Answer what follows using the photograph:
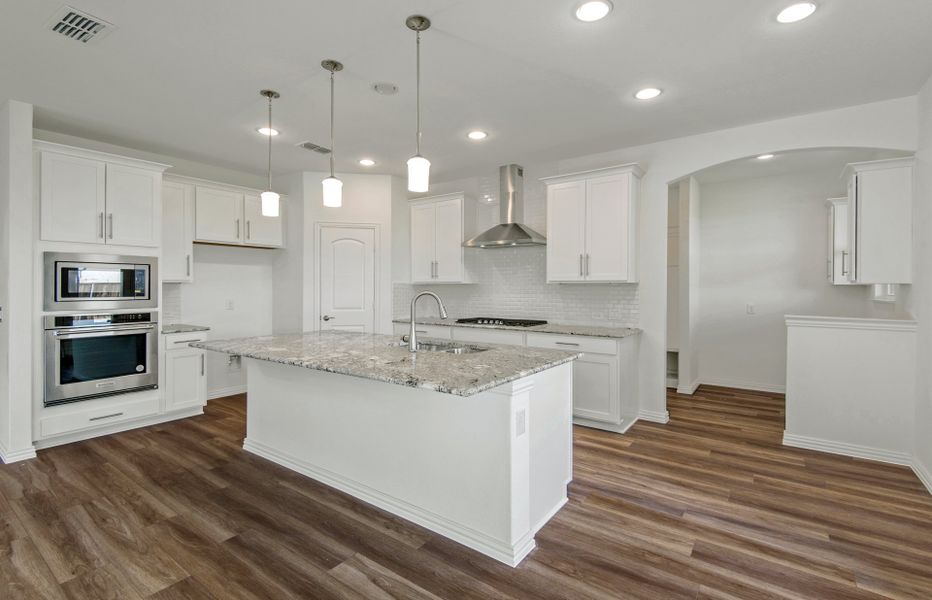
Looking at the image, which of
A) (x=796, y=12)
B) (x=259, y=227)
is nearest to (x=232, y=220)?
(x=259, y=227)

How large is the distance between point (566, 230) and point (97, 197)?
4.04 meters

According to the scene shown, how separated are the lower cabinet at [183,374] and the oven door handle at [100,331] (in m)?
0.26

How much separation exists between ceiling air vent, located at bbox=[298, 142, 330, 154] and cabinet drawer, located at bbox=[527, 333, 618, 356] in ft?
8.77

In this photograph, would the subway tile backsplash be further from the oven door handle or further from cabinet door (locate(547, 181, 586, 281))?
the oven door handle

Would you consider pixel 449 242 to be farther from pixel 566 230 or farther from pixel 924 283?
pixel 924 283

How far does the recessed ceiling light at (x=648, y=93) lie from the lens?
307 cm

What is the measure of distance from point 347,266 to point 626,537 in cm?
411

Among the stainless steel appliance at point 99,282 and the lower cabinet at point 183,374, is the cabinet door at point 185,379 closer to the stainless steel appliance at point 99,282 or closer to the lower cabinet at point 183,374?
the lower cabinet at point 183,374

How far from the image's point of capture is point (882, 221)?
327 centimetres

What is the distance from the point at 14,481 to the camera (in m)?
2.92

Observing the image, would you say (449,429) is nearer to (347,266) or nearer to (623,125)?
(623,125)

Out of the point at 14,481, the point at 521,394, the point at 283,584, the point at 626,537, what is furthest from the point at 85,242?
the point at 626,537

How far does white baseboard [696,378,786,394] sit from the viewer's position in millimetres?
5453

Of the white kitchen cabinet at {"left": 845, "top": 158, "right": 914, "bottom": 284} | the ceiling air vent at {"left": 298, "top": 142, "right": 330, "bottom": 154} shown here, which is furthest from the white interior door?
the white kitchen cabinet at {"left": 845, "top": 158, "right": 914, "bottom": 284}
